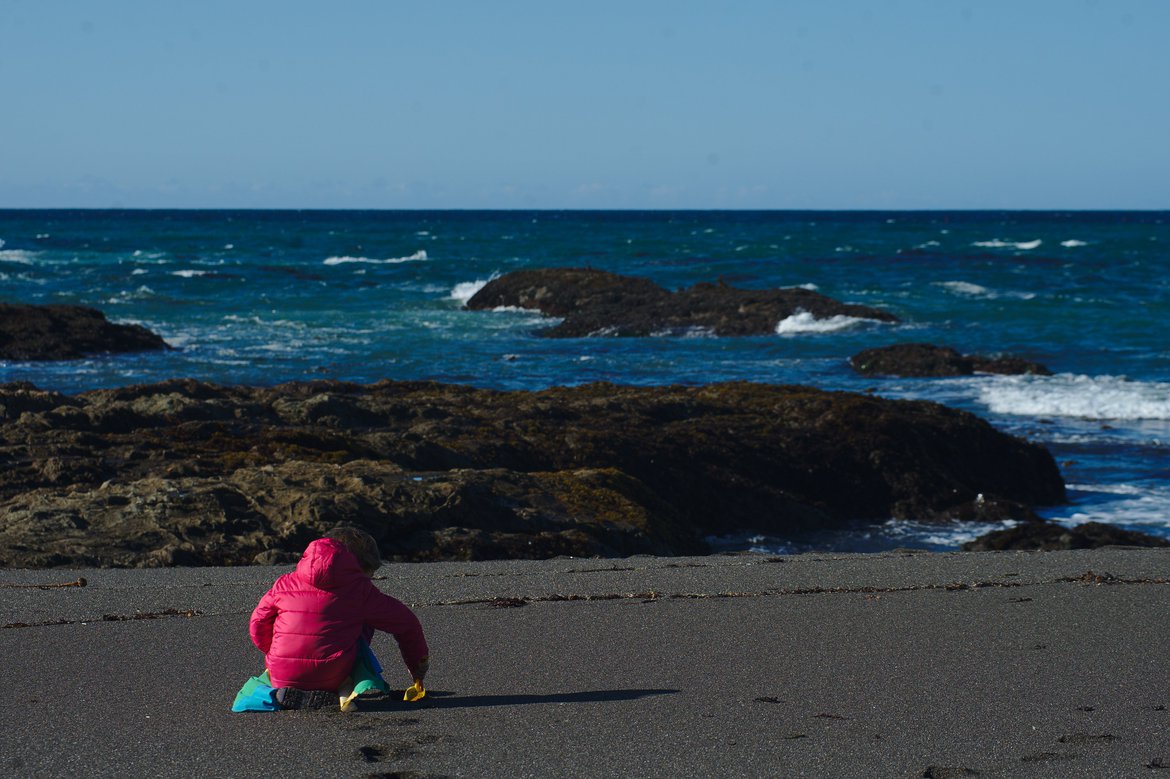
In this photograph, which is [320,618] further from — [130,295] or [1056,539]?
[130,295]

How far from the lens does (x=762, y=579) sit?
288 inches

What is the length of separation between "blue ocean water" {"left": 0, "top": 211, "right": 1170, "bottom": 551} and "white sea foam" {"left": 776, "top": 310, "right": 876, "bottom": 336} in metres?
0.07

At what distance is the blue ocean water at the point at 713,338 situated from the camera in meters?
18.0

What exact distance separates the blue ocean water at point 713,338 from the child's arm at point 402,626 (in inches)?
239

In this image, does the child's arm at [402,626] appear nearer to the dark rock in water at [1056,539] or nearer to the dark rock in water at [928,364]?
the dark rock in water at [1056,539]

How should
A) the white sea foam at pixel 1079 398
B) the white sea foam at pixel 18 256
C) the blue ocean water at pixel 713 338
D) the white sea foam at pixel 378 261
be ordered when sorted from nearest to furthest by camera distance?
the blue ocean water at pixel 713 338 < the white sea foam at pixel 1079 398 < the white sea foam at pixel 18 256 < the white sea foam at pixel 378 261

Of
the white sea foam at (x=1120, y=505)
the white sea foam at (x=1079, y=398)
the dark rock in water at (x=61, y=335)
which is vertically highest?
the dark rock in water at (x=61, y=335)

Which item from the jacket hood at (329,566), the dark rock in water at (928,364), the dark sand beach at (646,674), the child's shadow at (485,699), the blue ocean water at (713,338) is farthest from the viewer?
the dark rock in water at (928,364)

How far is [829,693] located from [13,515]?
5.68 metres

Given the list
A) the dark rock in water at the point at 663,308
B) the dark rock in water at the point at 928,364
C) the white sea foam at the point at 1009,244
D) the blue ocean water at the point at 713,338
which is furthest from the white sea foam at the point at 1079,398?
the white sea foam at the point at 1009,244

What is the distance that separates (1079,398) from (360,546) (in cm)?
1739

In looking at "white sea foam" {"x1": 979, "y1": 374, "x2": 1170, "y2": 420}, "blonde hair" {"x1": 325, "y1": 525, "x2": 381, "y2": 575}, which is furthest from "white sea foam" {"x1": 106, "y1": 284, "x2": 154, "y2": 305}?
"blonde hair" {"x1": 325, "y1": 525, "x2": 381, "y2": 575}

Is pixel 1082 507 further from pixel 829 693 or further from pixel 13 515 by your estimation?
pixel 13 515

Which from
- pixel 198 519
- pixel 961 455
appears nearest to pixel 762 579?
pixel 198 519
